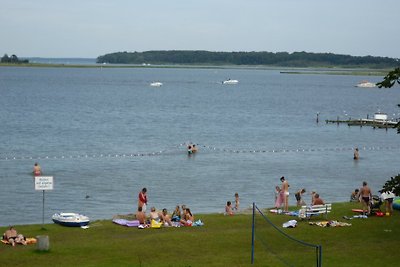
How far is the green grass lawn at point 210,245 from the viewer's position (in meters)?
22.8

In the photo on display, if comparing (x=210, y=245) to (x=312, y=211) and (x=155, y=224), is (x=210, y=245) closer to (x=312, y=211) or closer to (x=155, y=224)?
(x=155, y=224)

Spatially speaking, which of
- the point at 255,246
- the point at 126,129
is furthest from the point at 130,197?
the point at 126,129

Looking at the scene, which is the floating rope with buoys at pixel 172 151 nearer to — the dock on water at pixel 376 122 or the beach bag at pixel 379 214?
the dock on water at pixel 376 122

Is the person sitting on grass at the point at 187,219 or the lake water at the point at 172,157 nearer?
the person sitting on grass at the point at 187,219

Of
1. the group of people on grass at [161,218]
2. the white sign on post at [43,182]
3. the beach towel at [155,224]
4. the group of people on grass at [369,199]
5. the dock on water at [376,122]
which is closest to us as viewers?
the white sign on post at [43,182]

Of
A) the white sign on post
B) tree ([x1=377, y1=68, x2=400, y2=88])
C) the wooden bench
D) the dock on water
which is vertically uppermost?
tree ([x1=377, y1=68, x2=400, y2=88])

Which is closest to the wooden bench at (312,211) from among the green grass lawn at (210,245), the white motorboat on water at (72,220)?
the green grass lawn at (210,245)

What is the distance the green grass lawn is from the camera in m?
22.8

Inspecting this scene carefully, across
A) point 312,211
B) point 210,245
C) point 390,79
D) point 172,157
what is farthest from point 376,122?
point 210,245

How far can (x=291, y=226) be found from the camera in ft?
91.9

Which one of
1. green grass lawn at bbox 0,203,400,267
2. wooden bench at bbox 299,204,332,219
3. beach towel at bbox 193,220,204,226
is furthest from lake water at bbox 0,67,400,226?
wooden bench at bbox 299,204,332,219

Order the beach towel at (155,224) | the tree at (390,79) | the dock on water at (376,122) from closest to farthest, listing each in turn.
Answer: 1. the tree at (390,79)
2. the beach towel at (155,224)
3. the dock on water at (376,122)

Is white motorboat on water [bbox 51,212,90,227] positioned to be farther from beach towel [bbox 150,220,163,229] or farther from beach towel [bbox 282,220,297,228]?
beach towel [bbox 282,220,297,228]

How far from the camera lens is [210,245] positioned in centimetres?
2516
